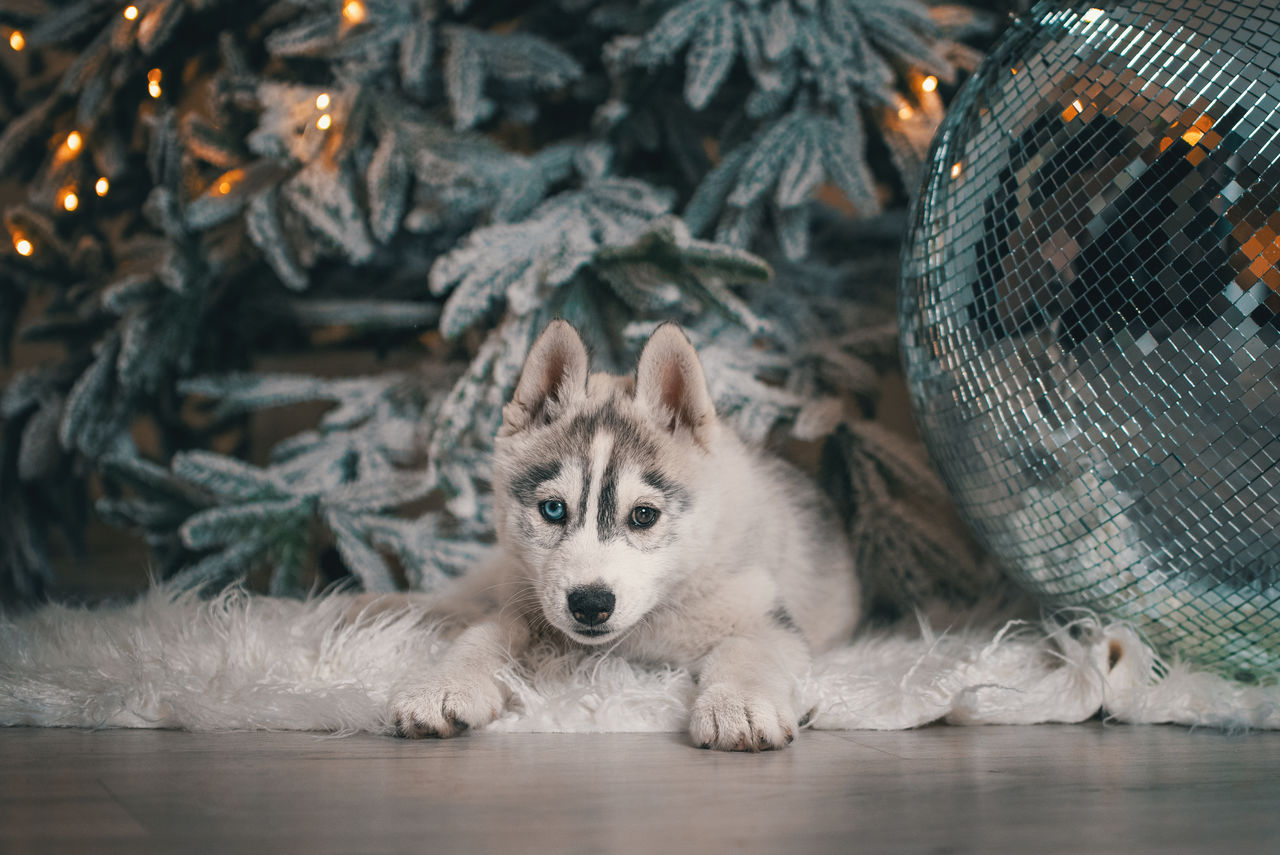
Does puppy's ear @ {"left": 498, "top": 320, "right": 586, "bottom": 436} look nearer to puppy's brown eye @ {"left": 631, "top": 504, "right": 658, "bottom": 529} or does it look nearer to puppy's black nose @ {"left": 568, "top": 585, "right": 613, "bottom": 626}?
puppy's brown eye @ {"left": 631, "top": 504, "right": 658, "bottom": 529}

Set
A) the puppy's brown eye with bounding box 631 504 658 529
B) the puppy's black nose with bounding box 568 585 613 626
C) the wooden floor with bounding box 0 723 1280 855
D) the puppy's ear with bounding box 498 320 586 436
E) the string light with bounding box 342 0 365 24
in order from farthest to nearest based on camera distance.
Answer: the string light with bounding box 342 0 365 24 < the puppy's ear with bounding box 498 320 586 436 < the puppy's brown eye with bounding box 631 504 658 529 < the puppy's black nose with bounding box 568 585 613 626 < the wooden floor with bounding box 0 723 1280 855

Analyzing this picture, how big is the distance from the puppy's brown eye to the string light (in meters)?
1.50

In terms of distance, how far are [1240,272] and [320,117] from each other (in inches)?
75.7

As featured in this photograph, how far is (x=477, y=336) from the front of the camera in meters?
2.38

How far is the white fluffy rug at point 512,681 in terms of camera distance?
137 centimetres

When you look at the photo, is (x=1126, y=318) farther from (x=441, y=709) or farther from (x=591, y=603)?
(x=441, y=709)

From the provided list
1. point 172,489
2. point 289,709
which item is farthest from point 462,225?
point 289,709

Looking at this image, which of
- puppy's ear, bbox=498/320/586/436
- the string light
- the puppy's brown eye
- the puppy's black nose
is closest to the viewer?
the puppy's black nose

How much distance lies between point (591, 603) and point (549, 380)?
1.62 ft

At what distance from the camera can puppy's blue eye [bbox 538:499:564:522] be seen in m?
1.52

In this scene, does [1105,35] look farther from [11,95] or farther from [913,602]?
[11,95]

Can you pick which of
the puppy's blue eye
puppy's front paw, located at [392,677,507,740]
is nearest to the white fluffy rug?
puppy's front paw, located at [392,677,507,740]

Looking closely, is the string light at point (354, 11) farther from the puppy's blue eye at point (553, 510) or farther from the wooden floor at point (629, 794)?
the wooden floor at point (629, 794)

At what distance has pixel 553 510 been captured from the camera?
60.1 inches
